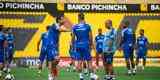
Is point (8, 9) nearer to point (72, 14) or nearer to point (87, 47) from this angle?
point (72, 14)

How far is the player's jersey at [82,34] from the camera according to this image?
2431cm

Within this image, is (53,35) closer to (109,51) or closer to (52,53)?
(52,53)

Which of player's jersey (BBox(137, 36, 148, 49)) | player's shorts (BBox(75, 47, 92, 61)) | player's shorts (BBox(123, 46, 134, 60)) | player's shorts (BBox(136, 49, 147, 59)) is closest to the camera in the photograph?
player's shorts (BBox(75, 47, 92, 61))

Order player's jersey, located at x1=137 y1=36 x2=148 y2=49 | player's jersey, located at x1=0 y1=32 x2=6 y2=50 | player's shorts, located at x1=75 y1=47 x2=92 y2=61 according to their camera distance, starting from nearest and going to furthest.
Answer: player's shorts, located at x1=75 y1=47 x2=92 y2=61 → player's jersey, located at x1=0 y1=32 x2=6 y2=50 → player's jersey, located at x1=137 y1=36 x2=148 y2=49

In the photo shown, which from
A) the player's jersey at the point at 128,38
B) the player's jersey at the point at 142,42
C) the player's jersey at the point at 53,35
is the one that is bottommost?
the player's jersey at the point at 142,42

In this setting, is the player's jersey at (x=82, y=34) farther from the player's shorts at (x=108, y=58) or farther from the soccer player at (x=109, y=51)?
the player's shorts at (x=108, y=58)

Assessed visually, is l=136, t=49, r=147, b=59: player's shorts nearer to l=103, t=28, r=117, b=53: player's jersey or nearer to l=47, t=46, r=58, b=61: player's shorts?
l=103, t=28, r=117, b=53: player's jersey

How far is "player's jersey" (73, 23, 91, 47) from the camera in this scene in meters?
24.3

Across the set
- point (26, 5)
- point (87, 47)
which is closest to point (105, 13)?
point (26, 5)

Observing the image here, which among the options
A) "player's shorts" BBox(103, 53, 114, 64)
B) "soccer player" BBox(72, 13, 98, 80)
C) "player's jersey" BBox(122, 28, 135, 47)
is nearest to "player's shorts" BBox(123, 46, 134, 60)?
"player's jersey" BBox(122, 28, 135, 47)

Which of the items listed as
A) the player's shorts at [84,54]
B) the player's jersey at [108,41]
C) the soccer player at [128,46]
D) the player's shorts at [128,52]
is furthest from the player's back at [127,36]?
the player's jersey at [108,41]

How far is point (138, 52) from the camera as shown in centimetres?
3450

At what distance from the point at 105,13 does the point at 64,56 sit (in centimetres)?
394

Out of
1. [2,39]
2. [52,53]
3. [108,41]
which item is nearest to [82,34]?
[108,41]
